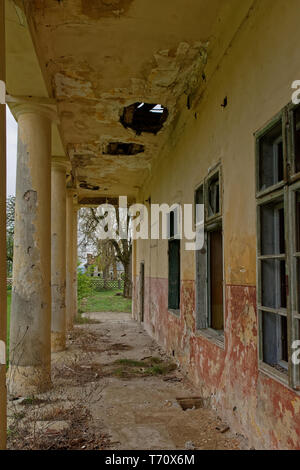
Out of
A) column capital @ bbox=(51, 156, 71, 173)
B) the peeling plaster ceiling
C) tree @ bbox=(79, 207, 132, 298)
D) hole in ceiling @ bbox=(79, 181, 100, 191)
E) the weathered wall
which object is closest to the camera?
the weathered wall

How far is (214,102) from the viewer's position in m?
4.77

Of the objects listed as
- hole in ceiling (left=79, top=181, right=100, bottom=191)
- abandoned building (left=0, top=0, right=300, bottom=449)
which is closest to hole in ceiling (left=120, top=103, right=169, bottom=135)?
abandoned building (left=0, top=0, right=300, bottom=449)

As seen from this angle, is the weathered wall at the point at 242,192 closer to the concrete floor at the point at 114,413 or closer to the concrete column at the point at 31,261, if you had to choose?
the concrete floor at the point at 114,413

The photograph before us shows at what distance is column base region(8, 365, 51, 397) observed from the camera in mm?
5066

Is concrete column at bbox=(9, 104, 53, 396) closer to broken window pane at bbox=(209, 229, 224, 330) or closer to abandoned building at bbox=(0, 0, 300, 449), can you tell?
abandoned building at bbox=(0, 0, 300, 449)

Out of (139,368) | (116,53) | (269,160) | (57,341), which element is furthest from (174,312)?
(269,160)

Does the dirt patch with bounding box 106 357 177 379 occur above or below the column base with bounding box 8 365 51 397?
below

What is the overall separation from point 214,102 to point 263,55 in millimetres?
1491

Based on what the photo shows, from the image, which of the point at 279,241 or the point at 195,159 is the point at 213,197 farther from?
the point at 279,241

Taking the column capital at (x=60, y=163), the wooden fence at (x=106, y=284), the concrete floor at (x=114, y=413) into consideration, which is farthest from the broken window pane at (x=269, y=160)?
the wooden fence at (x=106, y=284)

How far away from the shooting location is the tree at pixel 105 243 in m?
21.6

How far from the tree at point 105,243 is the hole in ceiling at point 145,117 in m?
12.6

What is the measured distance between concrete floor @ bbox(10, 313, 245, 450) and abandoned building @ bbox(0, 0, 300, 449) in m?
0.28
